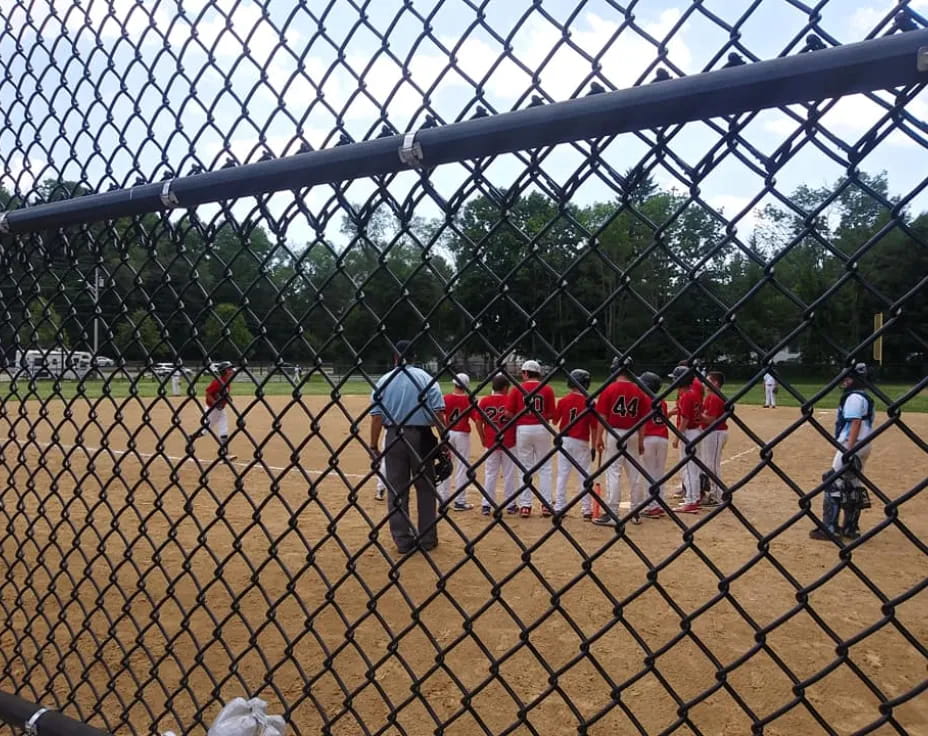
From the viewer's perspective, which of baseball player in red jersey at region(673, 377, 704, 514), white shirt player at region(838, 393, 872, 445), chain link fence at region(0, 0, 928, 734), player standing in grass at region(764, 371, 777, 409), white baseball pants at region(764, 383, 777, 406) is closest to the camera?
chain link fence at region(0, 0, 928, 734)

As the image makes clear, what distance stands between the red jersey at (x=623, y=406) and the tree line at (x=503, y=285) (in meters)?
4.14

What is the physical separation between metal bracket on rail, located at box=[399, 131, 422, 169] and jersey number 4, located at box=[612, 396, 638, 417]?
223 inches

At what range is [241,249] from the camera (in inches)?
72.2

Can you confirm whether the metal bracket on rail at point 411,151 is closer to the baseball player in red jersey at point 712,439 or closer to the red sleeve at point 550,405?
the red sleeve at point 550,405

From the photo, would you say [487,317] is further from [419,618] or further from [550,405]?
[550,405]

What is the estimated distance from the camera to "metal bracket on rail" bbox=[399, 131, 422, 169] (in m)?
1.45

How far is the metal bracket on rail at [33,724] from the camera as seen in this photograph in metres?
2.08

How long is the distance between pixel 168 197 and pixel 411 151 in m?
0.81

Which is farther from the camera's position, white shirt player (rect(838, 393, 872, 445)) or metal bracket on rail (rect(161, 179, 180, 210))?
white shirt player (rect(838, 393, 872, 445))

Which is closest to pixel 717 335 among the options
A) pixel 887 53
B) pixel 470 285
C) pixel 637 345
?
pixel 637 345

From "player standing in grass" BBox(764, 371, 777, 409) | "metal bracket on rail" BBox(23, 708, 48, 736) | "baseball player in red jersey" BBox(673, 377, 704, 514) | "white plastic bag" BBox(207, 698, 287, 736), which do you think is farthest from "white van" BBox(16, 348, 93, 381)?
"player standing in grass" BBox(764, 371, 777, 409)

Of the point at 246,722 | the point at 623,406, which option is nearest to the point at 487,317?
the point at 246,722

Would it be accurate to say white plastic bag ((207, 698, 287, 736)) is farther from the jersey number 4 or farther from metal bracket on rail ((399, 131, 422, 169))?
the jersey number 4

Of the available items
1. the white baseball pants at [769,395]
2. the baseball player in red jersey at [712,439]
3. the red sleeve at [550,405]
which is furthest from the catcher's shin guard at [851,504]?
the white baseball pants at [769,395]
